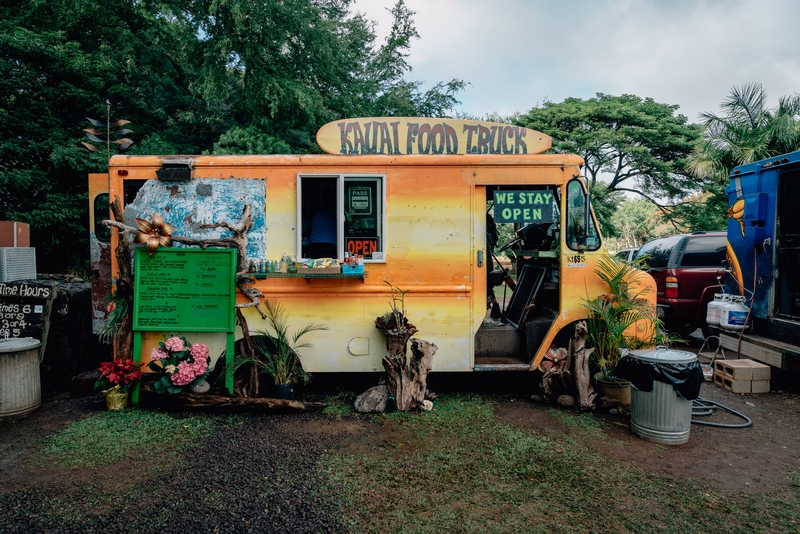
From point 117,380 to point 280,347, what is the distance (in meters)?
1.64

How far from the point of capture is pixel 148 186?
527cm

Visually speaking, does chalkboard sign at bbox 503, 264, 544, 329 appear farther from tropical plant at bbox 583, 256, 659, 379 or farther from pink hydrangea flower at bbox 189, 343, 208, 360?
pink hydrangea flower at bbox 189, 343, 208, 360

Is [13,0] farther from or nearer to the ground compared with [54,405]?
farther from the ground

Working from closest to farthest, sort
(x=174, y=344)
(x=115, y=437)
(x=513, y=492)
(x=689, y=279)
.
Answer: (x=513, y=492), (x=115, y=437), (x=174, y=344), (x=689, y=279)

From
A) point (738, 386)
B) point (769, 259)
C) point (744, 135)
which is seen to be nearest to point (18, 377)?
point (738, 386)

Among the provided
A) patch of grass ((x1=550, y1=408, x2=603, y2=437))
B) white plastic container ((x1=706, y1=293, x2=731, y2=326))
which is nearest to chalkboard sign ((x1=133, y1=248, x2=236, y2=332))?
patch of grass ((x1=550, y1=408, x2=603, y2=437))

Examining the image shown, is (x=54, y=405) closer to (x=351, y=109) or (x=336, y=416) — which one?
(x=336, y=416)

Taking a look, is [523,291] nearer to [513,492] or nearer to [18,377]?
[513,492]

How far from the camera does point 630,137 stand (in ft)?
67.8

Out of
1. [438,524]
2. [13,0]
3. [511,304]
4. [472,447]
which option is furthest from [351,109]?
[438,524]

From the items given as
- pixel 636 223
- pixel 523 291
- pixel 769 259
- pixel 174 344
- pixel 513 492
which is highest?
pixel 636 223

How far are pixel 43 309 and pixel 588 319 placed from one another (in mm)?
6207

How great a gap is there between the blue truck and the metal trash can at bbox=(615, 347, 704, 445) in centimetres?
257

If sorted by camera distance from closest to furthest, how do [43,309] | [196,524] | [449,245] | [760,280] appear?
[196,524], [449,245], [43,309], [760,280]
